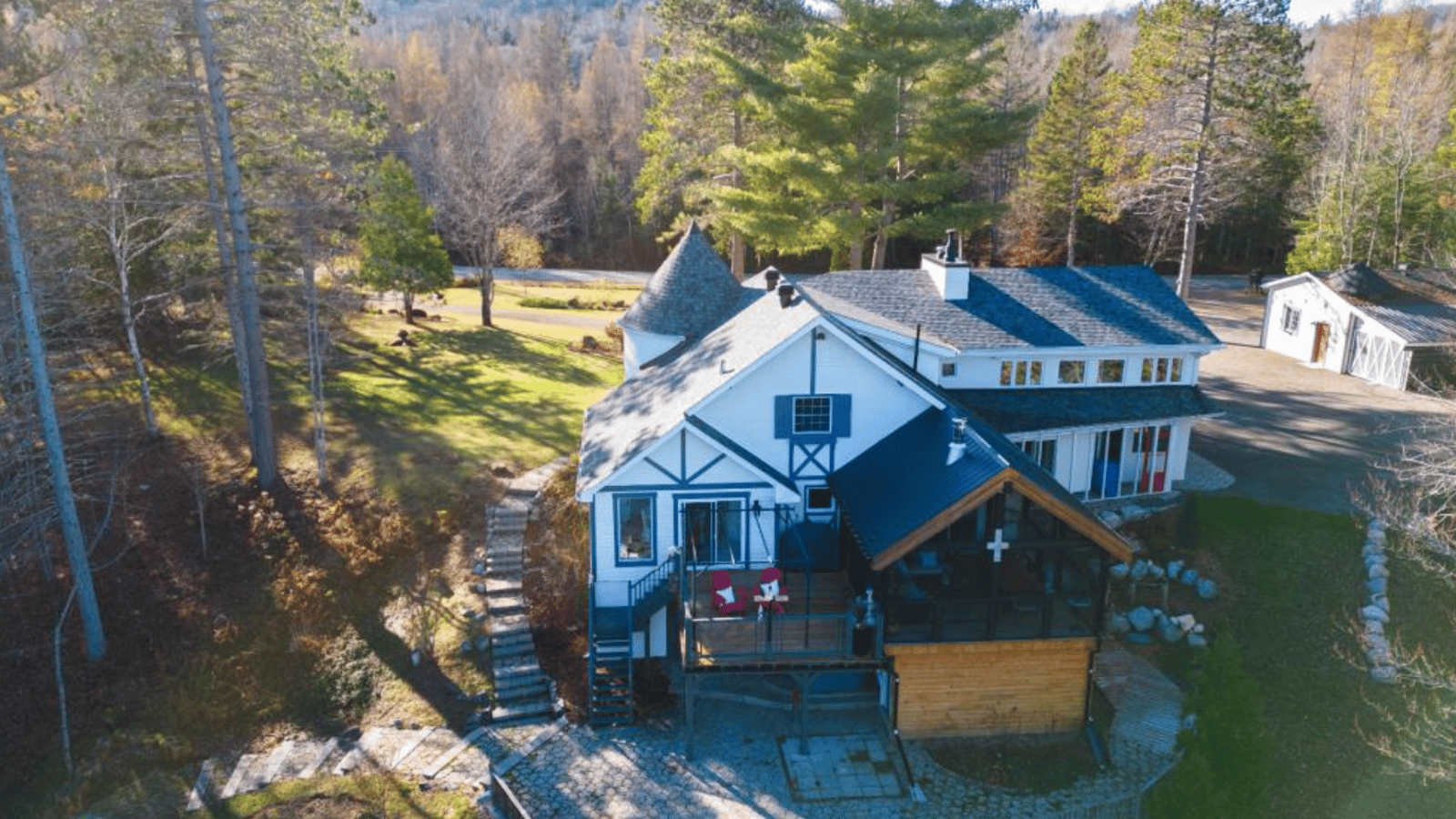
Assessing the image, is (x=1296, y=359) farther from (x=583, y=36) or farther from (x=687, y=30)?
(x=583, y=36)

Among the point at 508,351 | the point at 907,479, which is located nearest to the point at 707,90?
the point at 508,351

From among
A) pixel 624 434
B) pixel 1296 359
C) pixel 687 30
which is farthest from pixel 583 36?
pixel 624 434

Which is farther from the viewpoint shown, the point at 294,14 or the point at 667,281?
the point at 667,281

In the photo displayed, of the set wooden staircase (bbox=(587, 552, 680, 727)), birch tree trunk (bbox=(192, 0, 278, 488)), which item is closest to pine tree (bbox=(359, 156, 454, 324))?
birch tree trunk (bbox=(192, 0, 278, 488))

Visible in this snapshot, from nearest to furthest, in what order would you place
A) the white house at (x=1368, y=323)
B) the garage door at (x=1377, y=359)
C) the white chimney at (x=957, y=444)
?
the white chimney at (x=957, y=444)
the white house at (x=1368, y=323)
the garage door at (x=1377, y=359)

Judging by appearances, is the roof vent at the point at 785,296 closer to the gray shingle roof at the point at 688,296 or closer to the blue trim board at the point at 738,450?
the blue trim board at the point at 738,450

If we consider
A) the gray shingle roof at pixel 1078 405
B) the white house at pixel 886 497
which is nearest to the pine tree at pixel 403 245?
the white house at pixel 886 497
